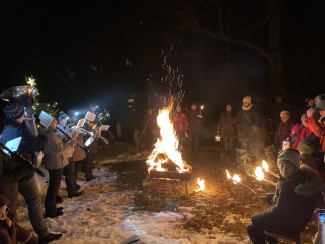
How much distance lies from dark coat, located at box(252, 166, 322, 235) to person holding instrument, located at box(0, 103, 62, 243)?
3508 mm

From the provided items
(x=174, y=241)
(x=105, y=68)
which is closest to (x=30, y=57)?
(x=105, y=68)

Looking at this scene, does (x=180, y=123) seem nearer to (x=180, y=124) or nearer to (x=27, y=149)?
(x=180, y=124)

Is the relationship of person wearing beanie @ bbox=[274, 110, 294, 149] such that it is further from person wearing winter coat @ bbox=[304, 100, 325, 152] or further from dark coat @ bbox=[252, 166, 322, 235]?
dark coat @ bbox=[252, 166, 322, 235]

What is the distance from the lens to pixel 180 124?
10.2 metres

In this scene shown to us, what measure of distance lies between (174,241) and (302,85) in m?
18.7

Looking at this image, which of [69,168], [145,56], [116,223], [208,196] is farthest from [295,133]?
[145,56]

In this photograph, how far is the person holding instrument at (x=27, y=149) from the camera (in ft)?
12.9

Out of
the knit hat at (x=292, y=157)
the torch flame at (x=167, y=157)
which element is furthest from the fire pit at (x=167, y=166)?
the knit hat at (x=292, y=157)

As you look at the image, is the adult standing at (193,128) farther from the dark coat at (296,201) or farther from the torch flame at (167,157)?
the dark coat at (296,201)

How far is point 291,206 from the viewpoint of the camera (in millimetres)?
3125

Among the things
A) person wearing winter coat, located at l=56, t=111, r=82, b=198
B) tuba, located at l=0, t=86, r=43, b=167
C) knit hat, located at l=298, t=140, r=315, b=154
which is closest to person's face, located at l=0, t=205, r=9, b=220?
tuba, located at l=0, t=86, r=43, b=167

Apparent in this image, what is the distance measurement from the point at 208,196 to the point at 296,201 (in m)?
3.31

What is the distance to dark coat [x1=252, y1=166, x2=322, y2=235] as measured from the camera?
3.05m

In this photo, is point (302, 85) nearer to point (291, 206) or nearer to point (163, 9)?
point (163, 9)
